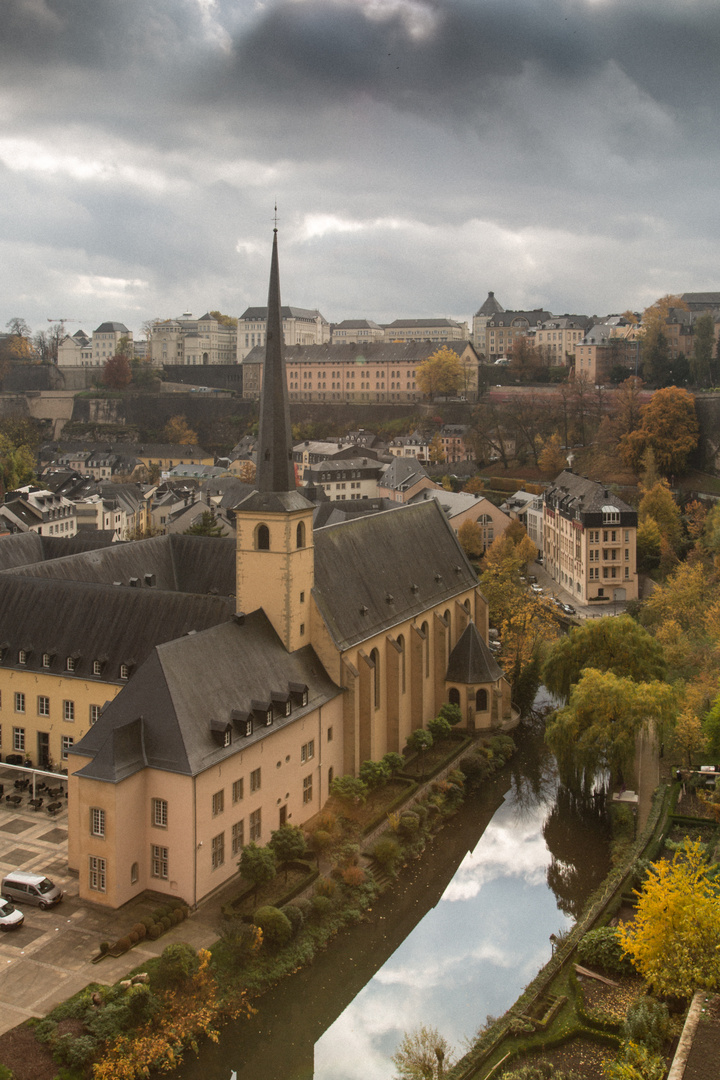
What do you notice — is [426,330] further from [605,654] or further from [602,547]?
[605,654]

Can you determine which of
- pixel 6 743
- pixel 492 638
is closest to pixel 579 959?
pixel 6 743

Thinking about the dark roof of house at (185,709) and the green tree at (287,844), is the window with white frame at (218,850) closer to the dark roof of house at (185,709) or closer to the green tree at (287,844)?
the green tree at (287,844)

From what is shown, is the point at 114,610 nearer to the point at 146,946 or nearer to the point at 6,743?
the point at 6,743

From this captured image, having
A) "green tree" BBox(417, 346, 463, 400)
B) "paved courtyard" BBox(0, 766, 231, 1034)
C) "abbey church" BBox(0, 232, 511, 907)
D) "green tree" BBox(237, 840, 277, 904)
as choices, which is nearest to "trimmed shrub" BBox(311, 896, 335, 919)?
"green tree" BBox(237, 840, 277, 904)

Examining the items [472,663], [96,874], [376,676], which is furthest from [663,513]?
[96,874]

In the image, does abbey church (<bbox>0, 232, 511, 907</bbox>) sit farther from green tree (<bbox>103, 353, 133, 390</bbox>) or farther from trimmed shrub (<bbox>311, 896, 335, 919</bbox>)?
green tree (<bbox>103, 353, 133, 390</bbox>)

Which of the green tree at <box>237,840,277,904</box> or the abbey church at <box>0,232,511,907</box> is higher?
the abbey church at <box>0,232,511,907</box>
